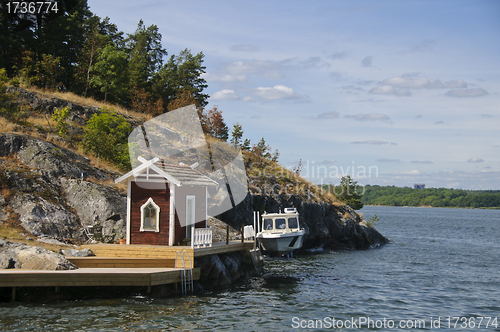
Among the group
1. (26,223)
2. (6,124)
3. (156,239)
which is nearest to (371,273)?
(156,239)

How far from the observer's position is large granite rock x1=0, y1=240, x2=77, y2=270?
15.4m

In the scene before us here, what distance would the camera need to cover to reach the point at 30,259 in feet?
51.1

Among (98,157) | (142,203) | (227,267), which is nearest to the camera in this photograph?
(142,203)

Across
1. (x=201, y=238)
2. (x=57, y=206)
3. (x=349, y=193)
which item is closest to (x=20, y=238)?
(x=57, y=206)

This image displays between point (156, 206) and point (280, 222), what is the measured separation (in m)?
13.8

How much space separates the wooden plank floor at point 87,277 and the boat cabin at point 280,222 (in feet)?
50.1

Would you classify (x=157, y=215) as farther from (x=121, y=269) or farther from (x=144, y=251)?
(x=121, y=269)

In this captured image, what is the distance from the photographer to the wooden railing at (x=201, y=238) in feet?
61.5

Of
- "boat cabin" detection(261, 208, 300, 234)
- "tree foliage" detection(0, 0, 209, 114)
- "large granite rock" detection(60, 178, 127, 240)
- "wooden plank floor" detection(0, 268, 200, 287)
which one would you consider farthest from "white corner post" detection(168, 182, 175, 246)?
"tree foliage" detection(0, 0, 209, 114)

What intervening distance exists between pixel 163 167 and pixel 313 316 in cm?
995

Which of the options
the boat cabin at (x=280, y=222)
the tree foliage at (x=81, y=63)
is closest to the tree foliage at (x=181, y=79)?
the tree foliage at (x=81, y=63)

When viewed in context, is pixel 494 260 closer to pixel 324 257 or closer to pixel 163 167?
pixel 324 257

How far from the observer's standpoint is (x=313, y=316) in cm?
1596

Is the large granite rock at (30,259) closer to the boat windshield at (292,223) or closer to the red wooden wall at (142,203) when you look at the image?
the red wooden wall at (142,203)
